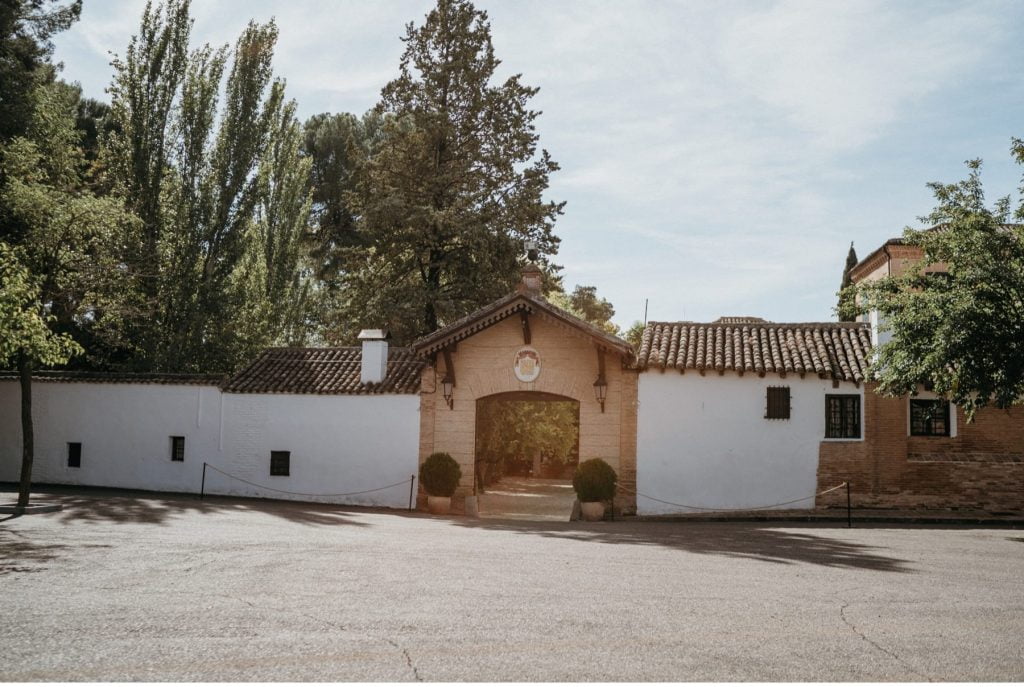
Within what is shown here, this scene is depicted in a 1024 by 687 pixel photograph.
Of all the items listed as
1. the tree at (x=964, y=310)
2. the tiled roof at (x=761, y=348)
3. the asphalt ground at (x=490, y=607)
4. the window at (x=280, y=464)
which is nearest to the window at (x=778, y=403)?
the tiled roof at (x=761, y=348)

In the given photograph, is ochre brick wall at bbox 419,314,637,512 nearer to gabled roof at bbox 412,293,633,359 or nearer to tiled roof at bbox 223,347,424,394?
gabled roof at bbox 412,293,633,359

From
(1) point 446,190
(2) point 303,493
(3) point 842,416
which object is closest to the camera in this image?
(3) point 842,416

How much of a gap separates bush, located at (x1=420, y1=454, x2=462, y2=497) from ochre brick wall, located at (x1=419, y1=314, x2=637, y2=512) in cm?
71

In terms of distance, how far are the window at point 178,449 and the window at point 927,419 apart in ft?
62.6

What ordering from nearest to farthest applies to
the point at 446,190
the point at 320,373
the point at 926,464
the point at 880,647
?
the point at 880,647 → the point at 926,464 → the point at 320,373 → the point at 446,190

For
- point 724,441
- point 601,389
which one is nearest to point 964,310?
point 724,441

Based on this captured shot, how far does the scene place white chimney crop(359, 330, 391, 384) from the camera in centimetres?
2339

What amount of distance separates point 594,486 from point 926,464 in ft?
26.0

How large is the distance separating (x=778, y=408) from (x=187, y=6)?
76.9 feet

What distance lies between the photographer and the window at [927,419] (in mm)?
21578

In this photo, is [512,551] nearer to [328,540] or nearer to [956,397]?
[328,540]

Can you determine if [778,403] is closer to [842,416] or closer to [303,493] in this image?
[842,416]

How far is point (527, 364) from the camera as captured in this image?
22328mm

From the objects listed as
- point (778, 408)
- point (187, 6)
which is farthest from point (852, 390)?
point (187, 6)
